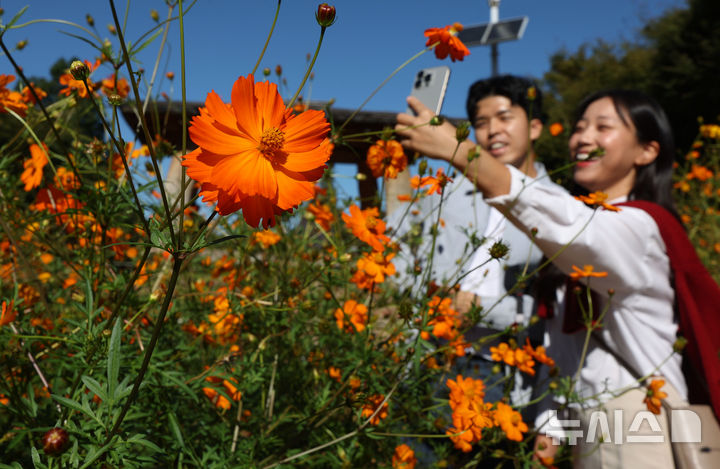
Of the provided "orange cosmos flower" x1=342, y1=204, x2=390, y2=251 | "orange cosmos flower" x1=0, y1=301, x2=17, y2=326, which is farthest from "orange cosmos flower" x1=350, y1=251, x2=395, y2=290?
"orange cosmos flower" x1=0, y1=301, x2=17, y2=326

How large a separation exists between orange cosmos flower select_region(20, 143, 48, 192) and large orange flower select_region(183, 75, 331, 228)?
20.0 inches

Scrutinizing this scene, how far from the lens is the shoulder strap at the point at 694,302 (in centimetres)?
104

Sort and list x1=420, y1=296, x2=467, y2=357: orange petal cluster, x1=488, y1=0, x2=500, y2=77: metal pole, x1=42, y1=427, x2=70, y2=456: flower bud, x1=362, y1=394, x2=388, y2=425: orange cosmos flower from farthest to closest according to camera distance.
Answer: x1=488, y1=0, x2=500, y2=77: metal pole → x1=420, y1=296, x2=467, y2=357: orange petal cluster → x1=362, y1=394, x2=388, y2=425: orange cosmos flower → x1=42, y1=427, x2=70, y2=456: flower bud

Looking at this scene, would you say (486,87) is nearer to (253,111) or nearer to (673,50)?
(253,111)

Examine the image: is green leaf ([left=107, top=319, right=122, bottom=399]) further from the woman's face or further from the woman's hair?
the woman's hair

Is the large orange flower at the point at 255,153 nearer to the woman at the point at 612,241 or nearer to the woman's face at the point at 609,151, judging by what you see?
the woman at the point at 612,241

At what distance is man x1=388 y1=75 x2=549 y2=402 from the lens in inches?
55.6

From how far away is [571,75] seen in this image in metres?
12.7

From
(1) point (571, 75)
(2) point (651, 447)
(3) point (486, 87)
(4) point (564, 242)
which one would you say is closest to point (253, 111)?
(4) point (564, 242)

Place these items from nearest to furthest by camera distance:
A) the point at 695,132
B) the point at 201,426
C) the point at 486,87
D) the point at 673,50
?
the point at 201,426 → the point at 486,87 → the point at 695,132 → the point at 673,50

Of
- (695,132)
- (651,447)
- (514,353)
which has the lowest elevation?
(651,447)

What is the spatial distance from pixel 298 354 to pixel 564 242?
2.00 feet

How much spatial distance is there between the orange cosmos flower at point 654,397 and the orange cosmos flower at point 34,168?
1.24 meters

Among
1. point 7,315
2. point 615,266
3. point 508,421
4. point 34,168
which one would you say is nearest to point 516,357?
point 508,421
